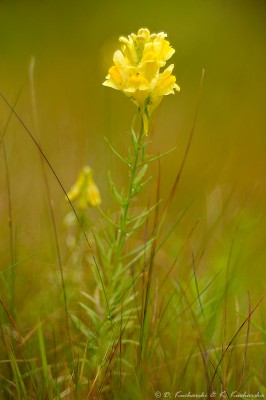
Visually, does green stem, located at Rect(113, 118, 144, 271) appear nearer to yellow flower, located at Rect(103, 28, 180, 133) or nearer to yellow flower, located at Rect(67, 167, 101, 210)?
yellow flower, located at Rect(103, 28, 180, 133)

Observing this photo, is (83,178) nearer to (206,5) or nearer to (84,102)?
(84,102)

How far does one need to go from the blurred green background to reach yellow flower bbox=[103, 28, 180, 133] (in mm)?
467

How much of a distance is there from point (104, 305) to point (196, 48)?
11.4 feet

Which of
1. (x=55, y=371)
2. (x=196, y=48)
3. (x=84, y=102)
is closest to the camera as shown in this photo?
(x=55, y=371)

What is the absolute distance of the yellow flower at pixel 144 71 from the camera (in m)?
1.06

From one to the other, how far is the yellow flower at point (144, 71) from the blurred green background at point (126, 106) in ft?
1.53

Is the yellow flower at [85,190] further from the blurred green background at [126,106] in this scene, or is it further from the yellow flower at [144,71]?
the yellow flower at [144,71]

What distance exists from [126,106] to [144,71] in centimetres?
231

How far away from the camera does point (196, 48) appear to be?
4.30m

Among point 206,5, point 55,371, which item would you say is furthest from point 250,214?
point 206,5

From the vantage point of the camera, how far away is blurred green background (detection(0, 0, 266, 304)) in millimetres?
2096

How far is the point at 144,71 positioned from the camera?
1.07 m

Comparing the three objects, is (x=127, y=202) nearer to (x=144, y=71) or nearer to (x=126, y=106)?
(x=144, y=71)

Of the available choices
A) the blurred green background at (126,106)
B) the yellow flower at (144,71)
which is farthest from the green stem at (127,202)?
the blurred green background at (126,106)
